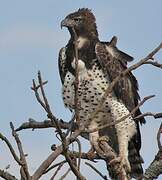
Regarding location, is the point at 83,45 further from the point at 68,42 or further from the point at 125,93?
the point at 125,93

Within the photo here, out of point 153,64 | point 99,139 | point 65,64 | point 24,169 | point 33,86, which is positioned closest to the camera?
point 24,169

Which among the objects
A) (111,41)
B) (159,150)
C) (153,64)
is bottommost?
(159,150)

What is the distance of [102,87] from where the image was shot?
8.71 m

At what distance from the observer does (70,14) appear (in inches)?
375

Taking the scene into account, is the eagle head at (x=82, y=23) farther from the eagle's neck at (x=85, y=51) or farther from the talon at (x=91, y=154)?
the talon at (x=91, y=154)

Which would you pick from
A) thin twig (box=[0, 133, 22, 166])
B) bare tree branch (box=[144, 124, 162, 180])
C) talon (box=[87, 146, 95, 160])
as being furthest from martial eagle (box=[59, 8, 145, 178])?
thin twig (box=[0, 133, 22, 166])

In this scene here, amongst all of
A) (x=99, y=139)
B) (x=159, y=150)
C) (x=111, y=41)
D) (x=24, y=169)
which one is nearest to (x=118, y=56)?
(x=111, y=41)

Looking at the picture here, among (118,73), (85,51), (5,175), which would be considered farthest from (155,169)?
(85,51)

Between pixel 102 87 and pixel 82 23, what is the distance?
1.51 metres

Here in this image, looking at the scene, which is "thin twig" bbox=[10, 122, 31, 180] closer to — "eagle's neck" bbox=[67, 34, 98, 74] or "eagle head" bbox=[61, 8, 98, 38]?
"eagle's neck" bbox=[67, 34, 98, 74]

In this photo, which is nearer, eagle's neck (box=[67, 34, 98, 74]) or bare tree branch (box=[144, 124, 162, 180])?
bare tree branch (box=[144, 124, 162, 180])

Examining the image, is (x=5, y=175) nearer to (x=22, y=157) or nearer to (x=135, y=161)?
(x=22, y=157)

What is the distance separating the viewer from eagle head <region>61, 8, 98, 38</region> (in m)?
9.50

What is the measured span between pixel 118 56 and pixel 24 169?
6103 millimetres
